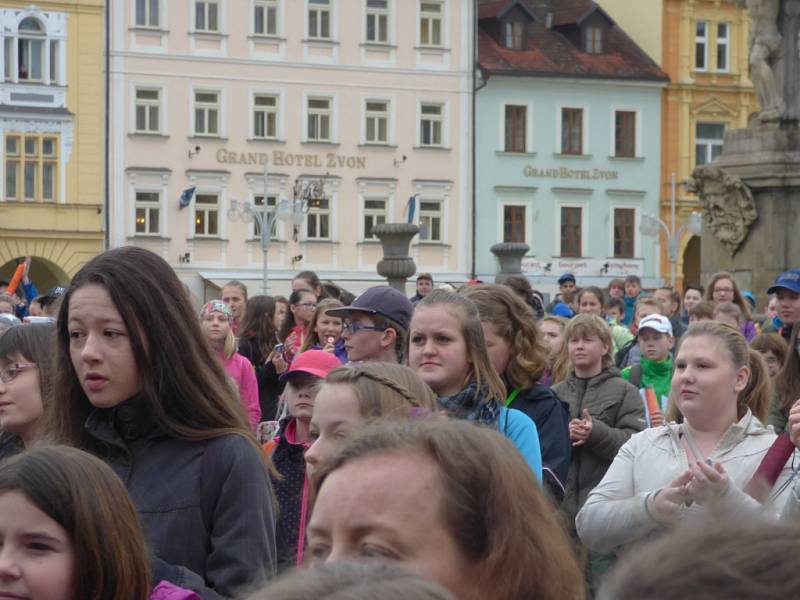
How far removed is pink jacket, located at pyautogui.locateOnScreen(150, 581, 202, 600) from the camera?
11.6 ft

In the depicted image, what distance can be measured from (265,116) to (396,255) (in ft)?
98.0

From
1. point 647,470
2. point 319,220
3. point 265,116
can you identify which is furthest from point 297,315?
point 319,220

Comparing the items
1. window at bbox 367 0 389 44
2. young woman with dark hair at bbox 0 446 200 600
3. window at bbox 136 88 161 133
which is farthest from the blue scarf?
window at bbox 367 0 389 44

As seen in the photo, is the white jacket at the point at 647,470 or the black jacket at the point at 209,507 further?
the white jacket at the point at 647,470

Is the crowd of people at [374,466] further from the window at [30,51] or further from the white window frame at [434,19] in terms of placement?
the white window frame at [434,19]

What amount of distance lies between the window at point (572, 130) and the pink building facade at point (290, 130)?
3555 mm

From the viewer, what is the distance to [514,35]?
184 feet

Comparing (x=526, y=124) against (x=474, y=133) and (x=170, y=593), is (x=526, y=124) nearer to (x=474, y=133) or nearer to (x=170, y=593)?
(x=474, y=133)

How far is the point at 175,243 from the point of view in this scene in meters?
50.3

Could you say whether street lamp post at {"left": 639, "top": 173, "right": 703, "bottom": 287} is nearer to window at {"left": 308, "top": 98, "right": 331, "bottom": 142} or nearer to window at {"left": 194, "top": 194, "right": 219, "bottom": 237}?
window at {"left": 308, "top": 98, "right": 331, "bottom": 142}

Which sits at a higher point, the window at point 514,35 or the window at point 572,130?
the window at point 514,35

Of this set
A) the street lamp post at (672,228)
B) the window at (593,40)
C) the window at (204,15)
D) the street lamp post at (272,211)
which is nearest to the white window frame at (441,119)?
the street lamp post at (272,211)

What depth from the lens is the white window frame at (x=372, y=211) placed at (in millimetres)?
52875

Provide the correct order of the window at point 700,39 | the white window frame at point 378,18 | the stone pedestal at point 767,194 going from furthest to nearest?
1. the window at point 700,39
2. the white window frame at point 378,18
3. the stone pedestal at point 767,194
